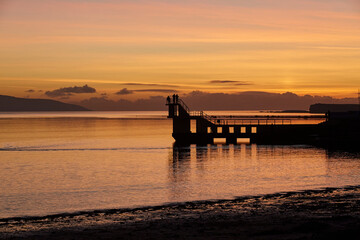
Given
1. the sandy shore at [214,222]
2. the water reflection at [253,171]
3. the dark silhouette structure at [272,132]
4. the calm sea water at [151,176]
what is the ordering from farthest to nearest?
1. the dark silhouette structure at [272,132]
2. the water reflection at [253,171]
3. the calm sea water at [151,176]
4. the sandy shore at [214,222]

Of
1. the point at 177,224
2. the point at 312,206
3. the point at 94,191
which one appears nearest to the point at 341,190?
the point at 312,206

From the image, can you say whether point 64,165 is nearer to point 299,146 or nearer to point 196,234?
Result: point 196,234

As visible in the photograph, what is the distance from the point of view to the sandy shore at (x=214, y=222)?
1843cm

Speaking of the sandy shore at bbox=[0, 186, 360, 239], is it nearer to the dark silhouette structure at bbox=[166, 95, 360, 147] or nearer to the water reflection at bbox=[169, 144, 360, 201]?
the water reflection at bbox=[169, 144, 360, 201]

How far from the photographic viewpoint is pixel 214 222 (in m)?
20.8

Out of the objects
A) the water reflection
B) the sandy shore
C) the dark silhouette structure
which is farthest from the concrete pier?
the sandy shore

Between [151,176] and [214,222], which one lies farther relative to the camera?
[151,176]

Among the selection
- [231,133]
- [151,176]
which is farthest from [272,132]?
[151,176]

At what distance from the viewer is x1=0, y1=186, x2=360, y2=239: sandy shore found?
1843 cm

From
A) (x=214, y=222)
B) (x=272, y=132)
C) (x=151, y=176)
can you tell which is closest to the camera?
(x=214, y=222)

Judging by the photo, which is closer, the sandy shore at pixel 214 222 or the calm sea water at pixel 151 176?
the sandy shore at pixel 214 222

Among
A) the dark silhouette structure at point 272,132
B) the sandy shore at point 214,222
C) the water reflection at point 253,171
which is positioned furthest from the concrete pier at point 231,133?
the sandy shore at point 214,222

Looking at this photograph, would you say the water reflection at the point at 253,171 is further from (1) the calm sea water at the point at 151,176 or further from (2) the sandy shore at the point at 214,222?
(2) the sandy shore at the point at 214,222

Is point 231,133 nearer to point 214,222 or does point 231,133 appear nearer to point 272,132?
point 272,132
